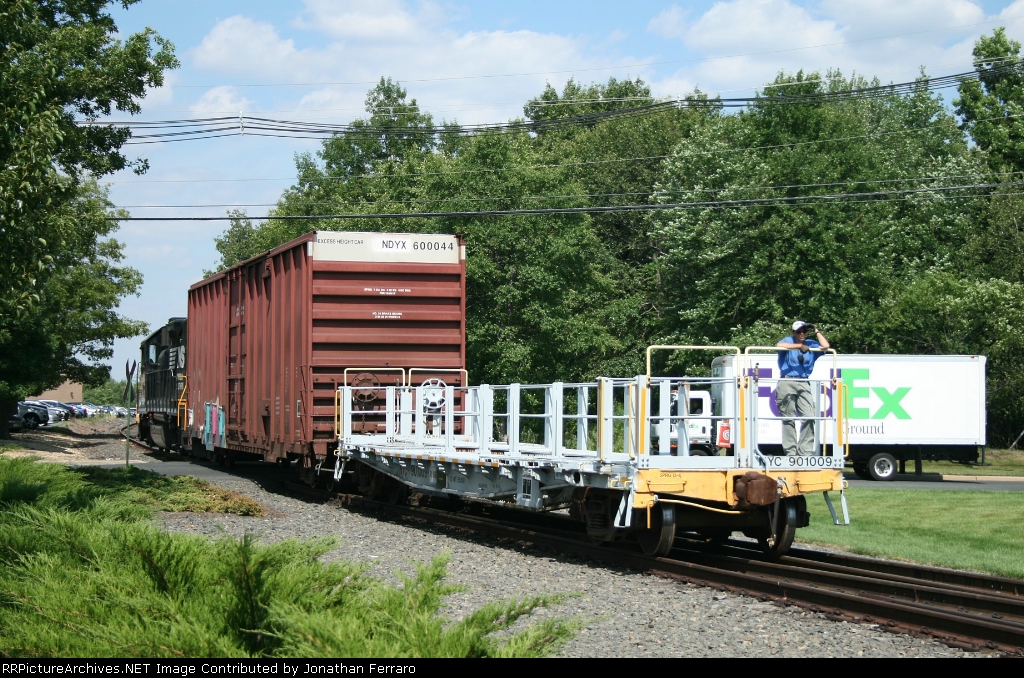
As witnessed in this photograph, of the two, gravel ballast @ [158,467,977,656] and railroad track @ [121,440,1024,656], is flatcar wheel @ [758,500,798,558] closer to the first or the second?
railroad track @ [121,440,1024,656]

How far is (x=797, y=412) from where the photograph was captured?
36.4 ft

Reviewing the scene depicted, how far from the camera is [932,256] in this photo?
41906 millimetres

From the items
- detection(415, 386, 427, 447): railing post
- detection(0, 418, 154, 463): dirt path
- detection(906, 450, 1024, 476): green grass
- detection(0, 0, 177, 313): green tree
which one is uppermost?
detection(0, 0, 177, 313): green tree

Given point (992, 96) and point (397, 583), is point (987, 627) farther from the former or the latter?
point (992, 96)

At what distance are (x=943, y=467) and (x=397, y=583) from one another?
2789 cm

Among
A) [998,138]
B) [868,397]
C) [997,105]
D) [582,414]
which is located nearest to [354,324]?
[582,414]

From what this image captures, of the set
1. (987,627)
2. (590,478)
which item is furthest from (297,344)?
(987,627)

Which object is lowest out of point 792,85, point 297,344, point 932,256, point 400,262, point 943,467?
point 943,467

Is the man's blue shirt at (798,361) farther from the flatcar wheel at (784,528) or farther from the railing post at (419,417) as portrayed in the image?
the railing post at (419,417)

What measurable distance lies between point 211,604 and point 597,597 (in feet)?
13.1

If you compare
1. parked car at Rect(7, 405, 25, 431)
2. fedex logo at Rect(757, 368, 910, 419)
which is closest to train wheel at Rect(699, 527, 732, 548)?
fedex logo at Rect(757, 368, 910, 419)

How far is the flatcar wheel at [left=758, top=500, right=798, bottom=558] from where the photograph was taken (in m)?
10.8

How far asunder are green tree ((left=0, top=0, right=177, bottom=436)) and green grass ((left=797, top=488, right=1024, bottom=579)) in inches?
413

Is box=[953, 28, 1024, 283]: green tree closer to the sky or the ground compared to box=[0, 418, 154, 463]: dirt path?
closer to the sky
